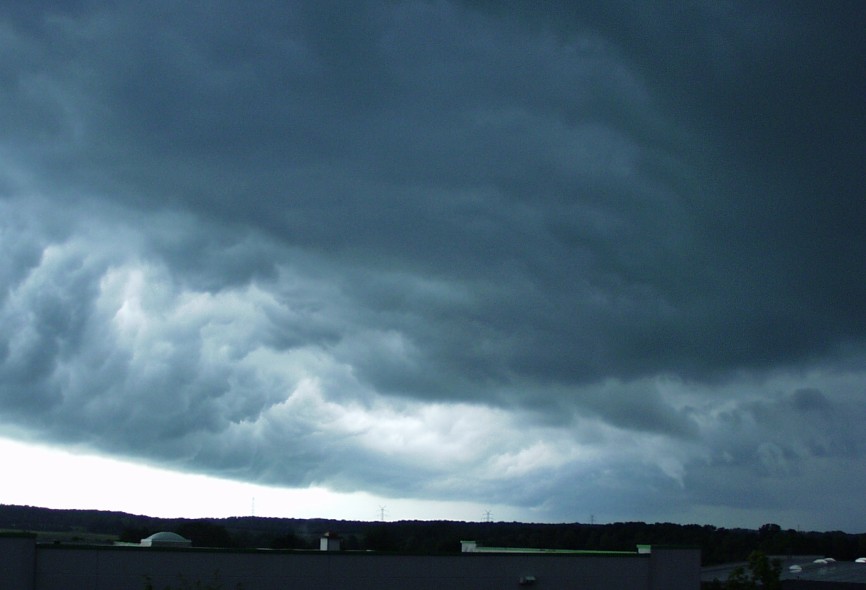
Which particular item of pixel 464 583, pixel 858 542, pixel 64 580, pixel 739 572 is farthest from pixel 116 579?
pixel 858 542

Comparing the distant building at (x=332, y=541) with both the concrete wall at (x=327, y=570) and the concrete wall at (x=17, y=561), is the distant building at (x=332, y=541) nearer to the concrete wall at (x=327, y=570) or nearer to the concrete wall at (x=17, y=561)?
the concrete wall at (x=327, y=570)

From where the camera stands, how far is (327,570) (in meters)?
46.7

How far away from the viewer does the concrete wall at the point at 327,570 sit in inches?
1570

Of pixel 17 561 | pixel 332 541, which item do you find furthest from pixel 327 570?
pixel 17 561

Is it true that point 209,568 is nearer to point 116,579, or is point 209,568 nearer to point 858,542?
point 116,579

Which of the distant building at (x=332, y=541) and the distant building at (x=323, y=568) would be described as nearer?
the distant building at (x=323, y=568)

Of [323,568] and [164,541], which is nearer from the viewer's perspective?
[323,568]

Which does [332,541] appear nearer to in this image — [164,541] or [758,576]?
[164,541]

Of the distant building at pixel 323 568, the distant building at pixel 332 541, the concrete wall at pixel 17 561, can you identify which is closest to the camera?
the concrete wall at pixel 17 561

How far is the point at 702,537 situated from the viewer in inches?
7628

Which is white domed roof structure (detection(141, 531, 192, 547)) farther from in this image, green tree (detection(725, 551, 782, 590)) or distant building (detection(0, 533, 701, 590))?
green tree (detection(725, 551, 782, 590))

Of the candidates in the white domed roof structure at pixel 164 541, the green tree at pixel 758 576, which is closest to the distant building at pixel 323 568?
the white domed roof structure at pixel 164 541

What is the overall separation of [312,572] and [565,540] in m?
132

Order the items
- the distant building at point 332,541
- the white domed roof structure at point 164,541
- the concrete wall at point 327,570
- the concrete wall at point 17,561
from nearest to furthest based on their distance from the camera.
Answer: the concrete wall at point 17,561 < the concrete wall at point 327,570 < the distant building at point 332,541 < the white domed roof structure at point 164,541
